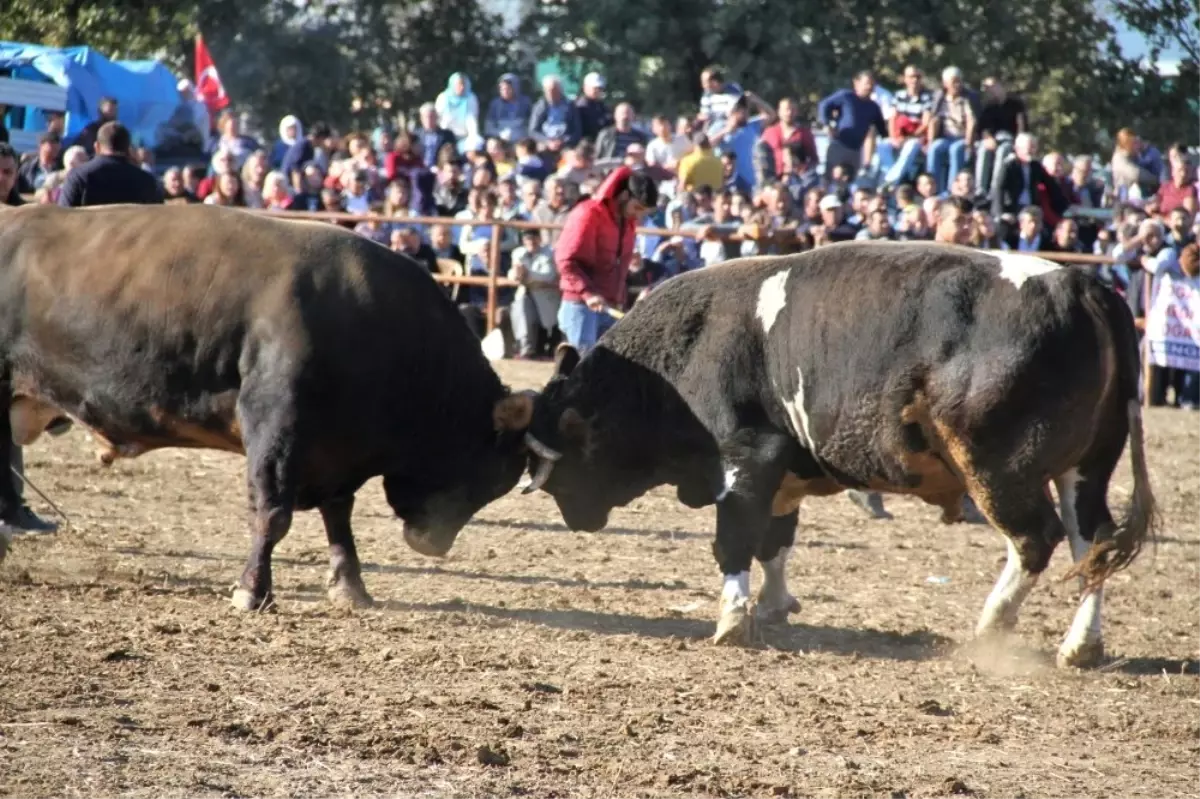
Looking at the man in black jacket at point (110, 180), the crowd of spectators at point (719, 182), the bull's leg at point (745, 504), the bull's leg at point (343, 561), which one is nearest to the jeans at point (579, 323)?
the crowd of spectators at point (719, 182)

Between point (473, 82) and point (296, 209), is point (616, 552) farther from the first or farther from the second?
point (473, 82)

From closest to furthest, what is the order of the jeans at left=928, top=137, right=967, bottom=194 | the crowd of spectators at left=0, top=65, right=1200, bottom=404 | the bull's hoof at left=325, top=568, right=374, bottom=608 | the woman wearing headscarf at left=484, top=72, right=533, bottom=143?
the bull's hoof at left=325, top=568, right=374, bottom=608, the crowd of spectators at left=0, top=65, right=1200, bottom=404, the jeans at left=928, top=137, right=967, bottom=194, the woman wearing headscarf at left=484, top=72, right=533, bottom=143

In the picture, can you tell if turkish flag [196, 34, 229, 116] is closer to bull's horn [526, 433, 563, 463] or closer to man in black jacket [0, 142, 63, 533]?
man in black jacket [0, 142, 63, 533]

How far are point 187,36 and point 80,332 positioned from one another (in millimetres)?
21679

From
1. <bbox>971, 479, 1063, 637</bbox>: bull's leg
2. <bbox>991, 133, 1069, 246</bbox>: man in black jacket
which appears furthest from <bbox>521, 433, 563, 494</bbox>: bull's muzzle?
<bbox>991, 133, 1069, 246</bbox>: man in black jacket

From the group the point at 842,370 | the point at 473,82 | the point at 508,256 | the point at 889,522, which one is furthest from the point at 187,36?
the point at 842,370

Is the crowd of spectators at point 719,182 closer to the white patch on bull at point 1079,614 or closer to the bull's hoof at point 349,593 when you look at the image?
the white patch on bull at point 1079,614

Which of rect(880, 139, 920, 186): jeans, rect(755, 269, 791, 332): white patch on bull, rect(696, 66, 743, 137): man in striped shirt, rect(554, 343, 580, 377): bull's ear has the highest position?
rect(696, 66, 743, 137): man in striped shirt

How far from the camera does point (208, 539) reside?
9.32 metres

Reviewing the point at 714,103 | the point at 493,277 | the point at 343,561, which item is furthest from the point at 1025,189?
the point at 343,561

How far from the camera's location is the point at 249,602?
294 inches

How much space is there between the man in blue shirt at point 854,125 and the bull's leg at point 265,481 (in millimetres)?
13838

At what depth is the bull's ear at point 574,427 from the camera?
7891 mm

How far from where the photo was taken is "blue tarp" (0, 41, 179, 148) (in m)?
22.0
